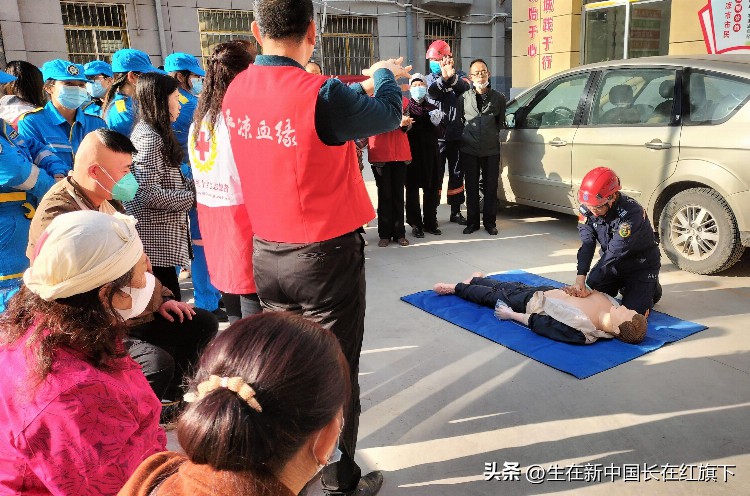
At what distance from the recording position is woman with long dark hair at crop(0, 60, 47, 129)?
4023 millimetres

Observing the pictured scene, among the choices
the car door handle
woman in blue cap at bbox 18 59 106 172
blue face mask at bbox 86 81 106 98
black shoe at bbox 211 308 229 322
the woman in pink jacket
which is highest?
blue face mask at bbox 86 81 106 98

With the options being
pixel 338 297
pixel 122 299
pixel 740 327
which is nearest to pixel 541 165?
pixel 740 327

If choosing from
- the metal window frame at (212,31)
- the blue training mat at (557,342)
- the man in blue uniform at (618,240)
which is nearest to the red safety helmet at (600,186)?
the man in blue uniform at (618,240)

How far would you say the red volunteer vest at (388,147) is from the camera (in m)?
5.49

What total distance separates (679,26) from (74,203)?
9.04 m

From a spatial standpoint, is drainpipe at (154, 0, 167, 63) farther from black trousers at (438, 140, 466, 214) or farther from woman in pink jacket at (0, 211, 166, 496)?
woman in pink jacket at (0, 211, 166, 496)

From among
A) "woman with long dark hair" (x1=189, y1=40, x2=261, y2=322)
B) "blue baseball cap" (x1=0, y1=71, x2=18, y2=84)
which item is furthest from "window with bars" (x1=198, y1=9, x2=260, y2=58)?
"woman with long dark hair" (x1=189, y1=40, x2=261, y2=322)

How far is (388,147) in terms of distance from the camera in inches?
217

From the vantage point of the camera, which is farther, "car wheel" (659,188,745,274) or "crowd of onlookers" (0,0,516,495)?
"car wheel" (659,188,745,274)

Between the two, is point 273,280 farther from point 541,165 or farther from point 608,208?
point 541,165

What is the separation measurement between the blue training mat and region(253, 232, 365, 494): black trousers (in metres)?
1.59

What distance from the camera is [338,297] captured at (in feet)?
6.59

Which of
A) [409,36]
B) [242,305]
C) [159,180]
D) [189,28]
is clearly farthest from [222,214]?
[409,36]

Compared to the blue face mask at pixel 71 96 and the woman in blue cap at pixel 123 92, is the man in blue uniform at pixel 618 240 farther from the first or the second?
the blue face mask at pixel 71 96
